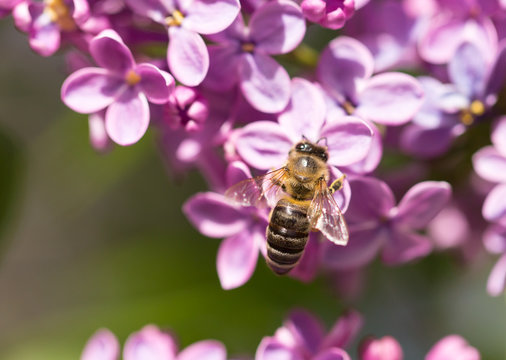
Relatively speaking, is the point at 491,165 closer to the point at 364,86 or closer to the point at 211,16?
the point at 364,86

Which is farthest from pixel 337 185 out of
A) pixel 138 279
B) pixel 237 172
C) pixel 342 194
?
pixel 138 279

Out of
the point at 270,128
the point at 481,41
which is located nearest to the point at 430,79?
the point at 481,41

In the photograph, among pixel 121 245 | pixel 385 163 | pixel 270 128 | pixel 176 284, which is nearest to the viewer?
pixel 270 128

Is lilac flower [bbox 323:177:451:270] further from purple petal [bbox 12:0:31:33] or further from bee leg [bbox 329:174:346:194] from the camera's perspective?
purple petal [bbox 12:0:31:33]

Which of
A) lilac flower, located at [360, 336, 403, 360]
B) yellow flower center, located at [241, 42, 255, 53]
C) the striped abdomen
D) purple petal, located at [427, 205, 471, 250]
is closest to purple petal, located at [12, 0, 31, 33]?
yellow flower center, located at [241, 42, 255, 53]

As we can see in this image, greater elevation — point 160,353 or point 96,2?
point 96,2

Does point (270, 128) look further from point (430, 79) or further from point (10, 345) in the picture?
point (10, 345)
